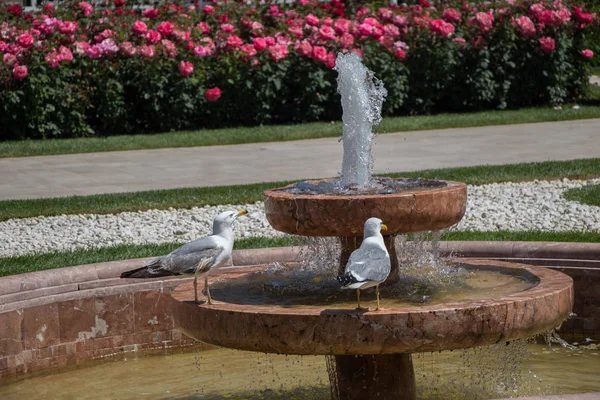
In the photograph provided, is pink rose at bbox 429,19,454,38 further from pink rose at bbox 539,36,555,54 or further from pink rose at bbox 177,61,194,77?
pink rose at bbox 177,61,194,77

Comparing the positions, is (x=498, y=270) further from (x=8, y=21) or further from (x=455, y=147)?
(x=8, y=21)

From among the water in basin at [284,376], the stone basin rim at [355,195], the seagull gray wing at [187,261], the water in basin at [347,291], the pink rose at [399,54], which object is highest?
the pink rose at [399,54]

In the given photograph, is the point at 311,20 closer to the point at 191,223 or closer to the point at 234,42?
the point at 234,42

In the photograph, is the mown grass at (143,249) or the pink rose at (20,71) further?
the pink rose at (20,71)

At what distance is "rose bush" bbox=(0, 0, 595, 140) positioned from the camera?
1432 centimetres

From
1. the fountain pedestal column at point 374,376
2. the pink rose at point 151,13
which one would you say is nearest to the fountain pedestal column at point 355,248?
the fountain pedestal column at point 374,376

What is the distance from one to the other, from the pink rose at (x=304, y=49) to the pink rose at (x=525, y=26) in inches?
126

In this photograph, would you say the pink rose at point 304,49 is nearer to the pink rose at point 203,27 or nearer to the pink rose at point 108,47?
the pink rose at point 203,27

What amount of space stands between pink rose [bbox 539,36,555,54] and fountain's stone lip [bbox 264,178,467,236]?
1125 cm

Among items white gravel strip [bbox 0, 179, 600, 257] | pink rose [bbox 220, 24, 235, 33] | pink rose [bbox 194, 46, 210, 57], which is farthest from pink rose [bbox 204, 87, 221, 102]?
white gravel strip [bbox 0, 179, 600, 257]

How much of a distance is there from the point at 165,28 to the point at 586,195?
294 inches

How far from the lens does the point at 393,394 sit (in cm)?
489

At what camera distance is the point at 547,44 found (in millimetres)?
15773

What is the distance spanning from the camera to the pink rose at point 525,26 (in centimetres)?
1582
